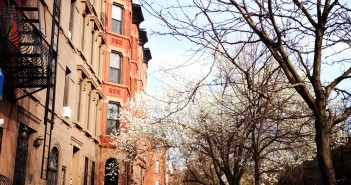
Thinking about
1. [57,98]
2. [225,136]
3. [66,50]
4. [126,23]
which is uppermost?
[126,23]

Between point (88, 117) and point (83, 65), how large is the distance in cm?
377

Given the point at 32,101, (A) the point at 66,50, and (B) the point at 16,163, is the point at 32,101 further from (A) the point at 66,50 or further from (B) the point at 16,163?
(A) the point at 66,50

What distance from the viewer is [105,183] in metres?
28.2

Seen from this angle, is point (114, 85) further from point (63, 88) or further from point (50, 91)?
point (50, 91)

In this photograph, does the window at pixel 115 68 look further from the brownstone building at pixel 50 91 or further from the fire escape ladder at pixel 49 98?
the fire escape ladder at pixel 49 98

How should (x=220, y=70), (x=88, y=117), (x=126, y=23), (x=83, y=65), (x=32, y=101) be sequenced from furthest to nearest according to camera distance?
(x=126, y=23), (x=88, y=117), (x=83, y=65), (x=220, y=70), (x=32, y=101)

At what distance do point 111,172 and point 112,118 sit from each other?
3668 millimetres

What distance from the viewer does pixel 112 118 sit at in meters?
28.5

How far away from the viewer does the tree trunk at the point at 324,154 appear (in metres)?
6.49

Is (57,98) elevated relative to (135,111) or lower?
lower

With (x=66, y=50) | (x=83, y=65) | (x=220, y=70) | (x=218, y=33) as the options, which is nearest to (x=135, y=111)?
(x=83, y=65)

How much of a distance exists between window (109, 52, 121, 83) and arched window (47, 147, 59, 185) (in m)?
13.5

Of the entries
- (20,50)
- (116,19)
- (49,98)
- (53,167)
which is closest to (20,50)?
(20,50)

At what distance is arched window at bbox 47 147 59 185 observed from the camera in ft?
51.1
